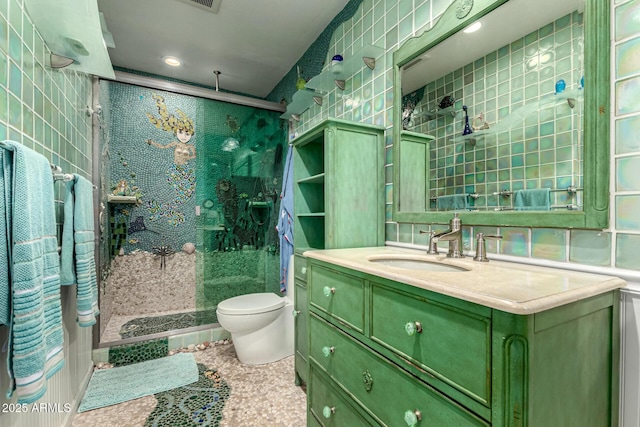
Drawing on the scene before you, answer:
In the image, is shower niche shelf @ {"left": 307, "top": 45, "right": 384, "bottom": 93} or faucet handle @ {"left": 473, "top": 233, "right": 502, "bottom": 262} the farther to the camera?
shower niche shelf @ {"left": 307, "top": 45, "right": 384, "bottom": 93}

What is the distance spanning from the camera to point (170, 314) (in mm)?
2939

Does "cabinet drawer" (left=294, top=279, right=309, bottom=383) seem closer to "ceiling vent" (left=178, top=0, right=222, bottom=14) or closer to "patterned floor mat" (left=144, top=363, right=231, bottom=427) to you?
"patterned floor mat" (left=144, top=363, right=231, bottom=427)

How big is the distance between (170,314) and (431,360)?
2.91m

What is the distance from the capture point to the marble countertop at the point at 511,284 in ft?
1.97

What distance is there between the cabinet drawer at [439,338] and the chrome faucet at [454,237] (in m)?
0.40

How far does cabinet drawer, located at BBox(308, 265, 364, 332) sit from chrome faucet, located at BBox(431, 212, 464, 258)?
1.32ft

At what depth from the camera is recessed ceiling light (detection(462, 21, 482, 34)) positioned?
3.99 ft

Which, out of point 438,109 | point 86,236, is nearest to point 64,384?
point 86,236

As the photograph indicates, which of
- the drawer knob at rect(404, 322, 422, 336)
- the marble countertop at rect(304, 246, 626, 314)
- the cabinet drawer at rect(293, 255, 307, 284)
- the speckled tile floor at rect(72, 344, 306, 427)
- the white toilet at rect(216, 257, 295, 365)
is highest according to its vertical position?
the marble countertop at rect(304, 246, 626, 314)

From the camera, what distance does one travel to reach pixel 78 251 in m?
1.46

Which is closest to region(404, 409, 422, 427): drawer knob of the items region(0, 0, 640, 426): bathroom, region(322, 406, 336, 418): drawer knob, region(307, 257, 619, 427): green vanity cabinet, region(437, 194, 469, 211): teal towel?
region(307, 257, 619, 427): green vanity cabinet

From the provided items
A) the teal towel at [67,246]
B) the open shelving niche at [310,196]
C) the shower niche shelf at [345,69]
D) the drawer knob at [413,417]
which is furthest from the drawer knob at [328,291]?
the shower niche shelf at [345,69]

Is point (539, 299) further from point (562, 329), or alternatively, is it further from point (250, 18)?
point (250, 18)

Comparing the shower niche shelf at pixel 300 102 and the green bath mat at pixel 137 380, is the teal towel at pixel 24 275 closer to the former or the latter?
the green bath mat at pixel 137 380
